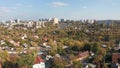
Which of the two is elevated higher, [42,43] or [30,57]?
[30,57]

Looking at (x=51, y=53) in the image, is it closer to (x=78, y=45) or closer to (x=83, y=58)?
(x=83, y=58)

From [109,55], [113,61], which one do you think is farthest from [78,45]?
[113,61]

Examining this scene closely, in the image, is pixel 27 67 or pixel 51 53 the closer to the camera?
pixel 27 67

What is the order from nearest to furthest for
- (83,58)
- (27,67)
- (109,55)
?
(27,67), (109,55), (83,58)

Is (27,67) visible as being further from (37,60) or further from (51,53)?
(51,53)

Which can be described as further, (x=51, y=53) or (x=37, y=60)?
(x=51, y=53)

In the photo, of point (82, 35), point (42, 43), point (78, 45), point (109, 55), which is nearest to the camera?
point (109, 55)

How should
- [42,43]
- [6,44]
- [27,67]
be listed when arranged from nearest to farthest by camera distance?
[27,67] < [6,44] < [42,43]

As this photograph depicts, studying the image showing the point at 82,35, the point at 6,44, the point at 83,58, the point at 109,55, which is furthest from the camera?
the point at 82,35

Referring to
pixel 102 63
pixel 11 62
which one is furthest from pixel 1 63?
pixel 102 63
